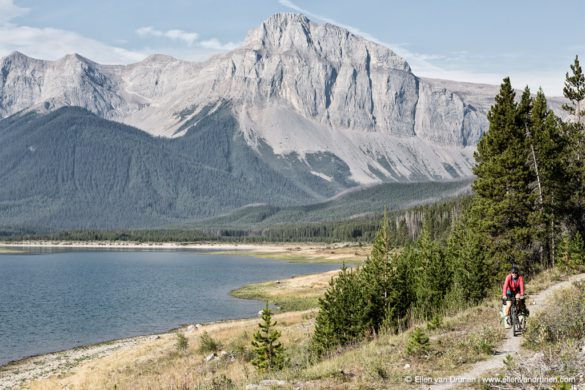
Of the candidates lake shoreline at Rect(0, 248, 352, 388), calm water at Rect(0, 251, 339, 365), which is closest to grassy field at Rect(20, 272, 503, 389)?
lake shoreline at Rect(0, 248, 352, 388)

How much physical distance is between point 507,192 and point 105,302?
70.6 metres

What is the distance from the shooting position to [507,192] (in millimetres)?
51750

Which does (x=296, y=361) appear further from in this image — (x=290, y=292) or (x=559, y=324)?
(x=290, y=292)

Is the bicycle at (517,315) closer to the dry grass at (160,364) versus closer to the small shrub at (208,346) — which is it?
the dry grass at (160,364)

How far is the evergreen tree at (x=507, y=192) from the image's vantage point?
50688mm

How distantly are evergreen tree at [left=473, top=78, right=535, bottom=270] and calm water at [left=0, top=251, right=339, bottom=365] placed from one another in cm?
4114

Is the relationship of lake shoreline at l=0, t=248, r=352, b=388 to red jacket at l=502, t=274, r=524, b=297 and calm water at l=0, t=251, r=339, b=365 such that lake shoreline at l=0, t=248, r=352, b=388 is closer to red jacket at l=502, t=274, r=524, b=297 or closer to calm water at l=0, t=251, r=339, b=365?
calm water at l=0, t=251, r=339, b=365

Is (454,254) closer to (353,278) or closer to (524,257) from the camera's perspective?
(524,257)

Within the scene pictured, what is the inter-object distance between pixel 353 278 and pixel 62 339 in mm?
40343

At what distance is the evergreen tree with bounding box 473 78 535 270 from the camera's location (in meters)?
50.7

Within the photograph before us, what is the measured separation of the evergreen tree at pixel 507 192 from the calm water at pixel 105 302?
41.1m

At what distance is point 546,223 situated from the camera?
5253cm

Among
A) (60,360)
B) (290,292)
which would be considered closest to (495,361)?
(60,360)

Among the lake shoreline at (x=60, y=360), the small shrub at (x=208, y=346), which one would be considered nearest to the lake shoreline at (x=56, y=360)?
the lake shoreline at (x=60, y=360)
